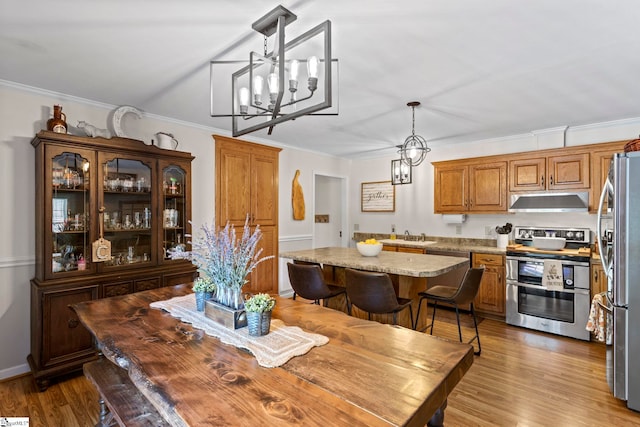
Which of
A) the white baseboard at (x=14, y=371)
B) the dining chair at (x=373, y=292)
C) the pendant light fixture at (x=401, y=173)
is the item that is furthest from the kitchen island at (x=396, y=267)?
the white baseboard at (x=14, y=371)

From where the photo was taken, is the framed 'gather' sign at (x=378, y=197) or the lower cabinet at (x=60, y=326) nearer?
the lower cabinet at (x=60, y=326)

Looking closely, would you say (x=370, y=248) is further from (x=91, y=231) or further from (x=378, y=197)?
(x=378, y=197)

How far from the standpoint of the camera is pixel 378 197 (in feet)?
19.5

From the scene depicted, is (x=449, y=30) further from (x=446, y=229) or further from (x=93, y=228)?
(x=446, y=229)

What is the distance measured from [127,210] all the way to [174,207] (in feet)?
1.46

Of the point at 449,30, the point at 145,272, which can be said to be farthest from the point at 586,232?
the point at 145,272

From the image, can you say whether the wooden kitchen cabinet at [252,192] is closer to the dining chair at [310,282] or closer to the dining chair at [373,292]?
the dining chair at [310,282]

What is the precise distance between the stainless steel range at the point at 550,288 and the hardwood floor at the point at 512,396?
16.0 inches

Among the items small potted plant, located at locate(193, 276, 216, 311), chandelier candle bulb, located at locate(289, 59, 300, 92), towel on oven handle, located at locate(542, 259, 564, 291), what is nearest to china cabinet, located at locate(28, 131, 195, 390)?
small potted plant, located at locate(193, 276, 216, 311)

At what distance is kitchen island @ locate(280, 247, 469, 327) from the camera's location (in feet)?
8.87

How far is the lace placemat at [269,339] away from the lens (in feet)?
4.19

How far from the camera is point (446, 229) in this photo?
202 inches

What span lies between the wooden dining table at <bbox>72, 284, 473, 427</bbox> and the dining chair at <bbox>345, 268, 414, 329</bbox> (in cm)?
94

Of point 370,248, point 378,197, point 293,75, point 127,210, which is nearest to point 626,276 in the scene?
point 370,248
